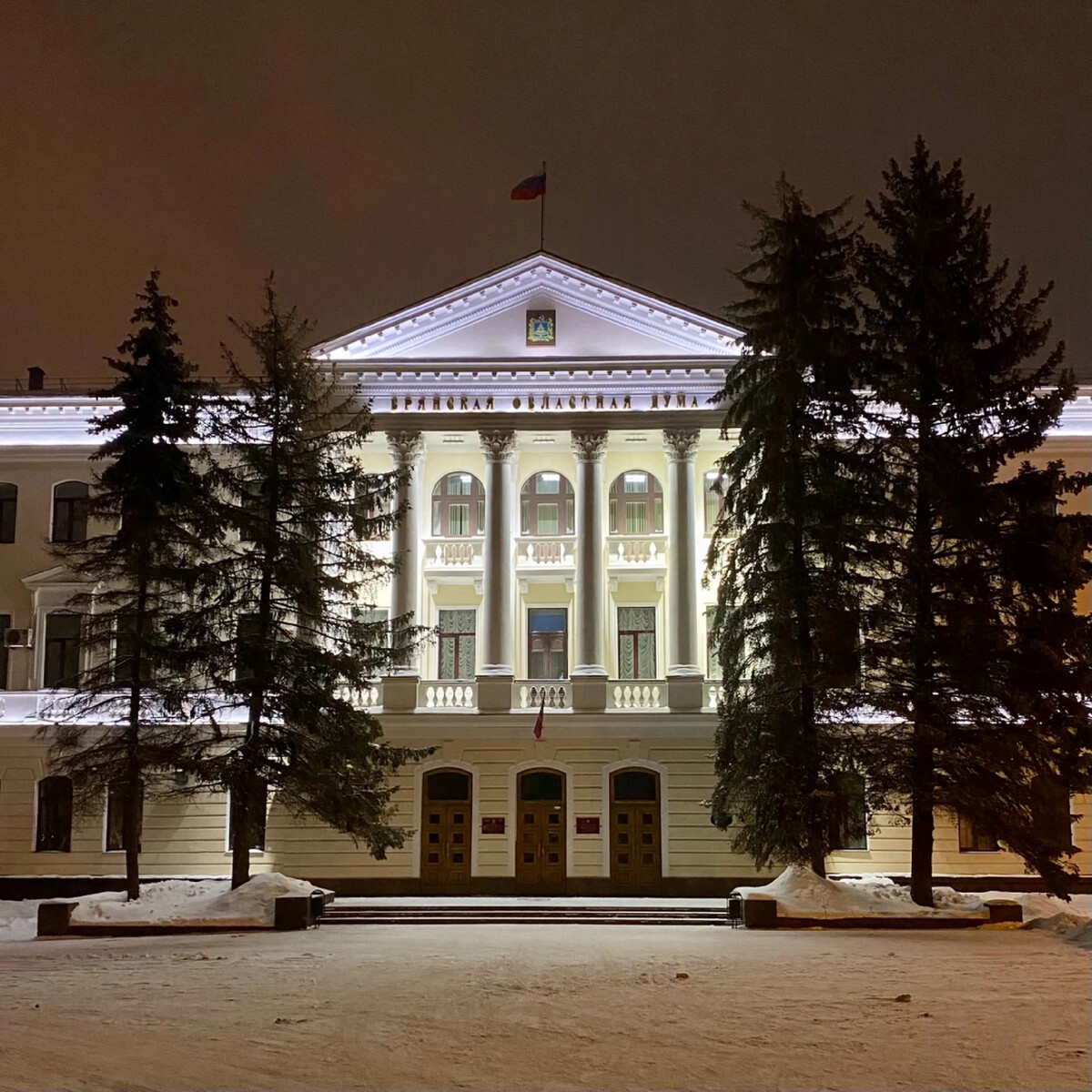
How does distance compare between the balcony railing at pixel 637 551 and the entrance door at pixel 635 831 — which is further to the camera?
the balcony railing at pixel 637 551

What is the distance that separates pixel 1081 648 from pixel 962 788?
2675 millimetres

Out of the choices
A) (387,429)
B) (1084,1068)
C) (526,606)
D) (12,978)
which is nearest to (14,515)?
(387,429)

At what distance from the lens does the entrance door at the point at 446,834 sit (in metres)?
26.5

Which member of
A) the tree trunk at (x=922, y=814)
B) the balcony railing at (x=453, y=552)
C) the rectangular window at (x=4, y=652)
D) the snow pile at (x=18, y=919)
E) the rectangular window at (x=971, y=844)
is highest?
the balcony railing at (x=453, y=552)

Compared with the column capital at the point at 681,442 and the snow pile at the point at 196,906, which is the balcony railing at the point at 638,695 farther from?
the snow pile at the point at 196,906

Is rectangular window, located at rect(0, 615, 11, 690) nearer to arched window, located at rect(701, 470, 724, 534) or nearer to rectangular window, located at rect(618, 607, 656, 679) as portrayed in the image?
rectangular window, located at rect(618, 607, 656, 679)

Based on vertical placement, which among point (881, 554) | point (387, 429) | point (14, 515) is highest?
point (387, 429)

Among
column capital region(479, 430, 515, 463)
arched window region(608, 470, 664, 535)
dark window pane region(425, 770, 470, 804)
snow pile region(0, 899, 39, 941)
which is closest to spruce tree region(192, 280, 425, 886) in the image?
snow pile region(0, 899, 39, 941)

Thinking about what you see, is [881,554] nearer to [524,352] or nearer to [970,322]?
[970,322]

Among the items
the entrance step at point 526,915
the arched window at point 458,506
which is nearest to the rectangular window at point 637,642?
the arched window at point 458,506

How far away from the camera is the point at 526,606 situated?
1163 inches

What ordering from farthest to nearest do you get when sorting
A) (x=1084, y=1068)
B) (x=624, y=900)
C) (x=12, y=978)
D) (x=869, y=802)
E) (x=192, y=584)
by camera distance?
(x=624, y=900) < (x=192, y=584) < (x=869, y=802) < (x=12, y=978) < (x=1084, y=1068)

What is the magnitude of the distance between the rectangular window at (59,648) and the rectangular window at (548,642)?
1020cm

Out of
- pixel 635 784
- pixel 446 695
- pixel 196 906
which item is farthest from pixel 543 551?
pixel 196 906
